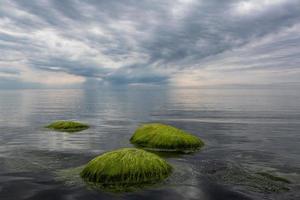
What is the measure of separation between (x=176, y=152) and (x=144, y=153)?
7.06m

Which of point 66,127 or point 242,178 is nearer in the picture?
point 242,178

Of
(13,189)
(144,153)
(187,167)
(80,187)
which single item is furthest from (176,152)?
(13,189)

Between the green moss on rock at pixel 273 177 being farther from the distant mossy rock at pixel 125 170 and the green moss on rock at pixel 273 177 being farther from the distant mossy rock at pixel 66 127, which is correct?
the distant mossy rock at pixel 66 127

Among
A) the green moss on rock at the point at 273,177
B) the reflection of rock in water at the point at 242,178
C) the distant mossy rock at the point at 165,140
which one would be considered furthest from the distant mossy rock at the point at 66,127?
the green moss on rock at the point at 273,177

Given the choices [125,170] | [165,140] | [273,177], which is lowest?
[273,177]

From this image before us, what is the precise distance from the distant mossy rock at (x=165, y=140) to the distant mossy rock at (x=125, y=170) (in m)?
8.09

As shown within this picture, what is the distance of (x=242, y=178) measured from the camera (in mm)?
16047

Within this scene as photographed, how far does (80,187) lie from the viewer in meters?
14.2

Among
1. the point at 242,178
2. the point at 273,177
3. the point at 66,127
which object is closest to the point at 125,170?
the point at 242,178

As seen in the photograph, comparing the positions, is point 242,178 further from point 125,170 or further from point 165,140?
point 165,140

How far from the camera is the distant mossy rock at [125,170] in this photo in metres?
15.0

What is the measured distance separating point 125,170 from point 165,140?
10.1m

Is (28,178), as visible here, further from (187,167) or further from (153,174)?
(187,167)

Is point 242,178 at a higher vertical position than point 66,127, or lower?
lower
